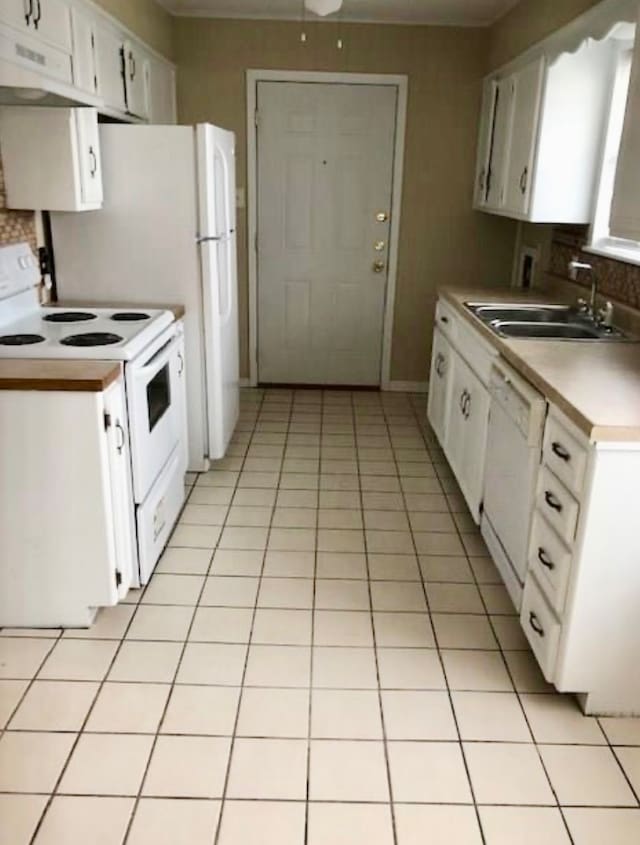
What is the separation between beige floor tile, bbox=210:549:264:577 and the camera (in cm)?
275

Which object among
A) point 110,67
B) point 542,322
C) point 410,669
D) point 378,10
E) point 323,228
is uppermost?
point 378,10

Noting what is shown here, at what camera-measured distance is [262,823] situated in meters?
1.68

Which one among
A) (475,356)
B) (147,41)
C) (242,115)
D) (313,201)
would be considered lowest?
(475,356)

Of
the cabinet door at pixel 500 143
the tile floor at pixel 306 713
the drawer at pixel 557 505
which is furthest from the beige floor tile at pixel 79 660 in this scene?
the cabinet door at pixel 500 143

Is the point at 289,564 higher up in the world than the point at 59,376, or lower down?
lower down

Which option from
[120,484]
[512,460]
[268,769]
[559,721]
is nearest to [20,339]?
[120,484]

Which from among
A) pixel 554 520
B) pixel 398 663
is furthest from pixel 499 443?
pixel 398 663

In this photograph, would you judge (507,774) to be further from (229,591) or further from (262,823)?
(229,591)

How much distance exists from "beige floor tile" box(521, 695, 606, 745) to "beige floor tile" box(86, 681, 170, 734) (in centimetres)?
105

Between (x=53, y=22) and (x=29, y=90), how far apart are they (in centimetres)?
64

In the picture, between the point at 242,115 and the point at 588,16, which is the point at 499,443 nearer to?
the point at 588,16

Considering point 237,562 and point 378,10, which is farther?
point 378,10

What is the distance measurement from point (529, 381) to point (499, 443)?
39 centimetres

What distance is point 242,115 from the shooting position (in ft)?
15.2
